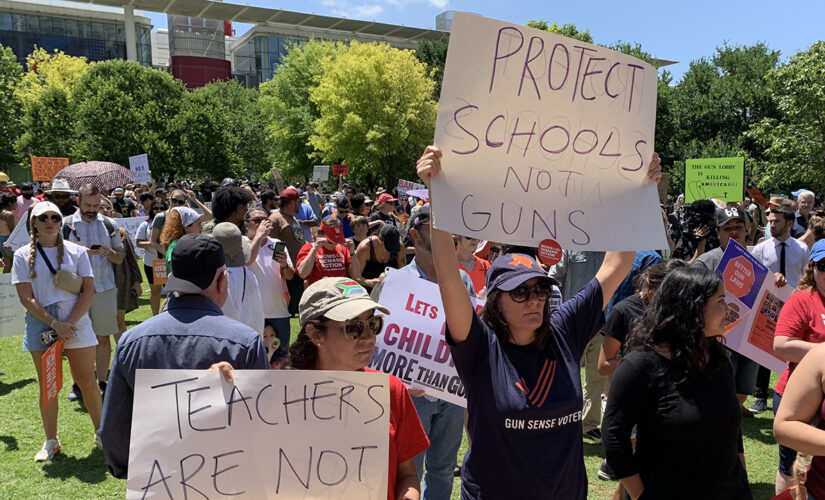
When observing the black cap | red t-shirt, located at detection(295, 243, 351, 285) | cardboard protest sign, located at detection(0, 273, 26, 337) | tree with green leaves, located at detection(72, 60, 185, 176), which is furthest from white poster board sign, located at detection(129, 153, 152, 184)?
tree with green leaves, located at detection(72, 60, 185, 176)

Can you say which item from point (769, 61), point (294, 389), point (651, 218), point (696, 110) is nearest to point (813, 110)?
point (696, 110)

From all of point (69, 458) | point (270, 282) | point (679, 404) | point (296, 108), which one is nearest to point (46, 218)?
point (270, 282)

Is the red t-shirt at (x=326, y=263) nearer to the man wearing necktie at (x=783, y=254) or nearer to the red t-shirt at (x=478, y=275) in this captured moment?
the red t-shirt at (x=478, y=275)

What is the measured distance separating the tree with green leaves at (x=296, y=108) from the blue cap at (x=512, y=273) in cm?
4231

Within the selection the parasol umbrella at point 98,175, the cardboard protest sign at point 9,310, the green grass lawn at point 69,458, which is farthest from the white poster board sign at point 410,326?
the parasol umbrella at point 98,175

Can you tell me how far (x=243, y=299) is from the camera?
469 cm

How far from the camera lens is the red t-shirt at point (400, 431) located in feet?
7.60

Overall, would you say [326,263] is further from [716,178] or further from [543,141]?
[716,178]

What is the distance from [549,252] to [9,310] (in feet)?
20.9

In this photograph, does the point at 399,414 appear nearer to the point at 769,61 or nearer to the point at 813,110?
the point at 813,110

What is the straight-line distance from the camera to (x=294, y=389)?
2.14 meters

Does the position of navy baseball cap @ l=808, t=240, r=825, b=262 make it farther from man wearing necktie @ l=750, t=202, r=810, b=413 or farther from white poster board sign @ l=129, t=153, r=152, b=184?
white poster board sign @ l=129, t=153, r=152, b=184

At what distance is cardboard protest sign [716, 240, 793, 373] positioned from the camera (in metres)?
4.87

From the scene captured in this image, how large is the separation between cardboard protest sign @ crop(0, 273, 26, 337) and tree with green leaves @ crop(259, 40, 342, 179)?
3804 cm
